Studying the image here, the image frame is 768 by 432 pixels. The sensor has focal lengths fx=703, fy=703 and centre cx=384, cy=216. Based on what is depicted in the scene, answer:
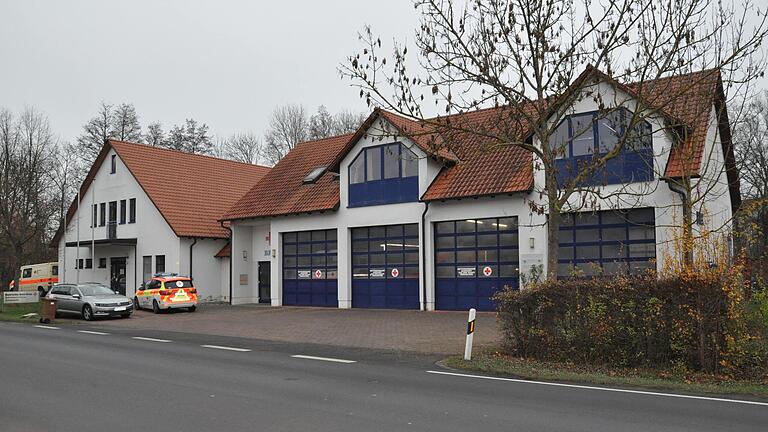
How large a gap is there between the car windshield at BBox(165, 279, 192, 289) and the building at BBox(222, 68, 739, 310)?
3.65 meters

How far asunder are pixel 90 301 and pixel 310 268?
875 cm

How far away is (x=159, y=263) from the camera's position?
117 ft

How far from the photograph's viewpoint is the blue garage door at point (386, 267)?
88.1ft

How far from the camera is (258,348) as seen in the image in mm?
16281

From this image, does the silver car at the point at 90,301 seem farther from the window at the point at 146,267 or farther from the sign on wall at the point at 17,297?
the sign on wall at the point at 17,297

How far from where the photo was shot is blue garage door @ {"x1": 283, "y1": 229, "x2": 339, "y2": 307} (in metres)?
29.4

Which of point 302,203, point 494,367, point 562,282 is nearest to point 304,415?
point 494,367

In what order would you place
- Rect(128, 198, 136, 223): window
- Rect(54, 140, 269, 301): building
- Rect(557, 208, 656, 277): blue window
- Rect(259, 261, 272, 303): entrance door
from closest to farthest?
Rect(557, 208, 656, 277): blue window → Rect(259, 261, 272, 303): entrance door → Rect(54, 140, 269, 301): building → Rect(128, 198, 136, 223): window

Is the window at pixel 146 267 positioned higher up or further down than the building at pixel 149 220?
further down

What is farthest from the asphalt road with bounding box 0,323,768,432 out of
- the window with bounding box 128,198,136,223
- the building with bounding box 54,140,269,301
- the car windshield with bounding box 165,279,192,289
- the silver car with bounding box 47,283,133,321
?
the window with bounding box 128,198,136,223

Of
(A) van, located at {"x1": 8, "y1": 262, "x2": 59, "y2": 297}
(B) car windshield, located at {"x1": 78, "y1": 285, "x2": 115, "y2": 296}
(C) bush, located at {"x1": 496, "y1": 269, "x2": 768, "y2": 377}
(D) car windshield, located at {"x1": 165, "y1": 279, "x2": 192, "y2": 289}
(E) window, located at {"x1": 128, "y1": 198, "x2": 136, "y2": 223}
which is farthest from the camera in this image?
(A) van, located at {"x1": 8, "y1": 262, "x2": 59, "y2": 297}

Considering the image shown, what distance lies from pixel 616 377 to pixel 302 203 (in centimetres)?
2045

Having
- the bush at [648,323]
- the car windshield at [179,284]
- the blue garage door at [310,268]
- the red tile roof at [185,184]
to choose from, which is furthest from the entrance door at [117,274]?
the bush at [648,323]

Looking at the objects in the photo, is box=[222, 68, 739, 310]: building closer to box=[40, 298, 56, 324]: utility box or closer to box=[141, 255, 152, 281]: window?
box=[141, 255, 152, 281]: window
